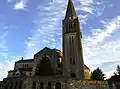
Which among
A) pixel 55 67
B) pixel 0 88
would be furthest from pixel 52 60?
pixel 0 88

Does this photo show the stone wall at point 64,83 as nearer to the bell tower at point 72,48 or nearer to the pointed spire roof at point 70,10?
the bell tower at point 72,48

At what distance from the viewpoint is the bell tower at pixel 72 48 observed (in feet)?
168

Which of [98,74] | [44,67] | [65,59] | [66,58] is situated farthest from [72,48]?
[98,74]

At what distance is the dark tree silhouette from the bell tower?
16.9ft

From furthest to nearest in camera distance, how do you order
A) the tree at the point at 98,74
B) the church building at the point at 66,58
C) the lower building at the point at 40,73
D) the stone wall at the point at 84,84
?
the tree at the point at 98,74 < the church building at the point at 66,58 < the lower building at the point at 40,73 < the stone wall at the point at 84,84

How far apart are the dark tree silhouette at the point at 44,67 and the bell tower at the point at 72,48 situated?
5.14 meters

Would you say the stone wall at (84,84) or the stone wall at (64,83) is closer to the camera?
the stone wall at (84,84)

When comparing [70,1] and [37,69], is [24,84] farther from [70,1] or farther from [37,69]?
[70,1]

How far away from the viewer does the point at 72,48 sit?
5469cm

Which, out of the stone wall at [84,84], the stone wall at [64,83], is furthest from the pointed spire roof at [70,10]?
the stone wall at [84,84]

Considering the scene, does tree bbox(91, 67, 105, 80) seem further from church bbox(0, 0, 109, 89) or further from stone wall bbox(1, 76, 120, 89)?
stone wall bbox(1, 76, 120, 89)

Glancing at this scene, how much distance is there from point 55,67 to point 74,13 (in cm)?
2012

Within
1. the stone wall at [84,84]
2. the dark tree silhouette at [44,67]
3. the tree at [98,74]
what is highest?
the dark tree silhouette at [44,67]

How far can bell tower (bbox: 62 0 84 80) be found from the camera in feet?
168
